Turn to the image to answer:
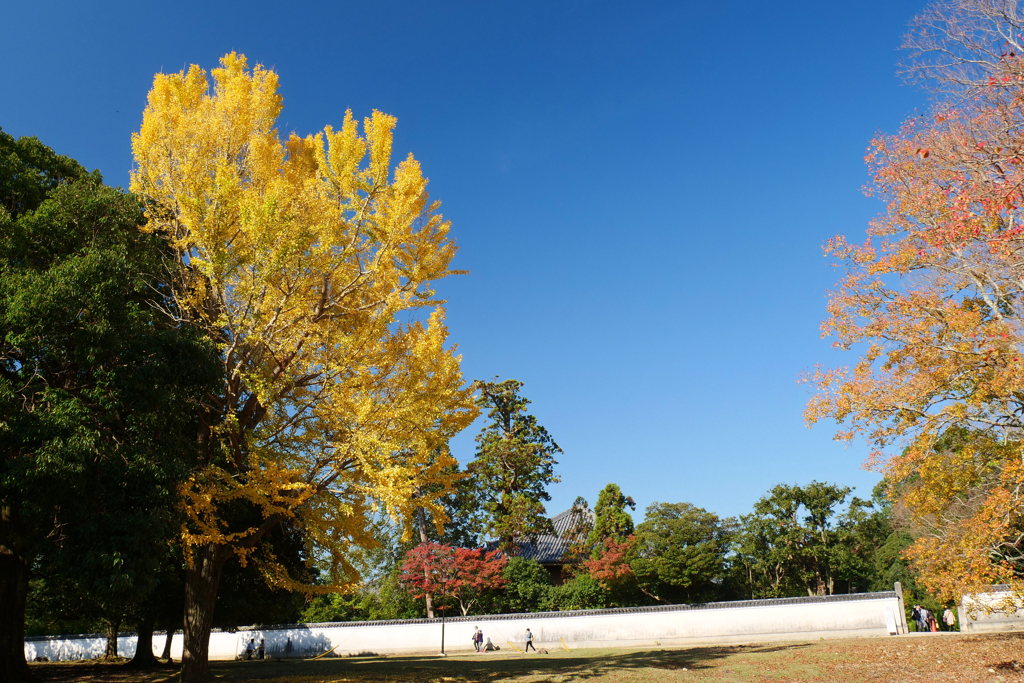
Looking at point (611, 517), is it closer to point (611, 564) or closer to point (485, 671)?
point (611, 564)

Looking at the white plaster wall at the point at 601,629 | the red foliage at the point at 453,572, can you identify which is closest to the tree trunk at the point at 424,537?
the red foliage at the point at 453,572

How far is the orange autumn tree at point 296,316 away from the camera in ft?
32.0

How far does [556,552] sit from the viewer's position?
111ft

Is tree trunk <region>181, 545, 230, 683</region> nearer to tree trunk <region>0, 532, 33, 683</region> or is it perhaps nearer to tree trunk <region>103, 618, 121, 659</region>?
tree trunk <region>0, 532, 33, 683</region>

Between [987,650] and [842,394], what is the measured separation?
6.32 m

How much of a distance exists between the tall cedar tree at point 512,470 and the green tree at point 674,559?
4527mm

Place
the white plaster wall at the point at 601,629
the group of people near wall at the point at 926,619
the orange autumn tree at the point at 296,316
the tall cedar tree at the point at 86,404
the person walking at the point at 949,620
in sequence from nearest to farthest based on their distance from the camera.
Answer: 1. the tall cedar tree at the point at 86,404
2. the orange autumn tree at the point at 296,316
3. the white plaster wall at the point at 601,629
4. the group of people near wall at the point at 926,619
5. the person walking at the point at 949,620

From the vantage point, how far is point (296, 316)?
34.3 ft

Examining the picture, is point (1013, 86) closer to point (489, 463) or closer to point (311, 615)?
point (489, 463)

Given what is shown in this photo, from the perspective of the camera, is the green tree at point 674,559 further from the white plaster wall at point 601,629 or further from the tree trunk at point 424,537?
the tree trunk at point 424,537

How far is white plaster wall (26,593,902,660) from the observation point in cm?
2030

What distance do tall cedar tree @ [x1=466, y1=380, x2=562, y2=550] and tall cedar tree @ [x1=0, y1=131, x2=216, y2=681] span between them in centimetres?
2002

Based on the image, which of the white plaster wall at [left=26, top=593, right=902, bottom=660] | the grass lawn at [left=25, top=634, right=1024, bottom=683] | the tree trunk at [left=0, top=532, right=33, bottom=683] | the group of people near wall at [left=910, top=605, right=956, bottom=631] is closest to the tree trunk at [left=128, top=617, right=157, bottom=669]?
the grass lawn at [left=25, top=634, right=1024, bottom=683]

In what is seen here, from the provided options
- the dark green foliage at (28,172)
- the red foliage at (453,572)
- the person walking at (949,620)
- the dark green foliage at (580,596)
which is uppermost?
the dark green foliage at (28,172)
